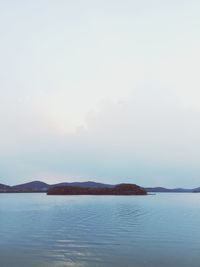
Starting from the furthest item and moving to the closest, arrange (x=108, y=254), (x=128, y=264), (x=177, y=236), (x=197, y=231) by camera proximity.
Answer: (x=197, y=231), (x=177, y=236), (x=108, y=254), (x=128, y=264)

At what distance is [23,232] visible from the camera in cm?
5266

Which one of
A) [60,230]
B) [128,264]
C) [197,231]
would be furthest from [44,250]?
[197,231]

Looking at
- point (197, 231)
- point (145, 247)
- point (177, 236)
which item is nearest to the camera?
point (145, 247)

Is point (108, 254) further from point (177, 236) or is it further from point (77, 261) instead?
point (177, 236)

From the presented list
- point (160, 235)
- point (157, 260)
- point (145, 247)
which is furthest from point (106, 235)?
point (157, 260)

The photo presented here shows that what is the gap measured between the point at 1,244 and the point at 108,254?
12.8 metres

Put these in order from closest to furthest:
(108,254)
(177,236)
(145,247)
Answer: (108,254), (145,247), (177,236)

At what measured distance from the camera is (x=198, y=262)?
33.0 meters

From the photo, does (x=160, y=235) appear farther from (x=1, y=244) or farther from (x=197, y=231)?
(x=1, y=244)

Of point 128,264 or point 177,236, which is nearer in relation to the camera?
point 128,264

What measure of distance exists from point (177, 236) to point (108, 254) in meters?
16.6

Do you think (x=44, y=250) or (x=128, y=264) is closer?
(x=128, y=264)

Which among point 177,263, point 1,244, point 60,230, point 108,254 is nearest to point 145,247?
point 108,254

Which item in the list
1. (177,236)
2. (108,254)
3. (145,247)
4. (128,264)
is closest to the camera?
(128,264)
